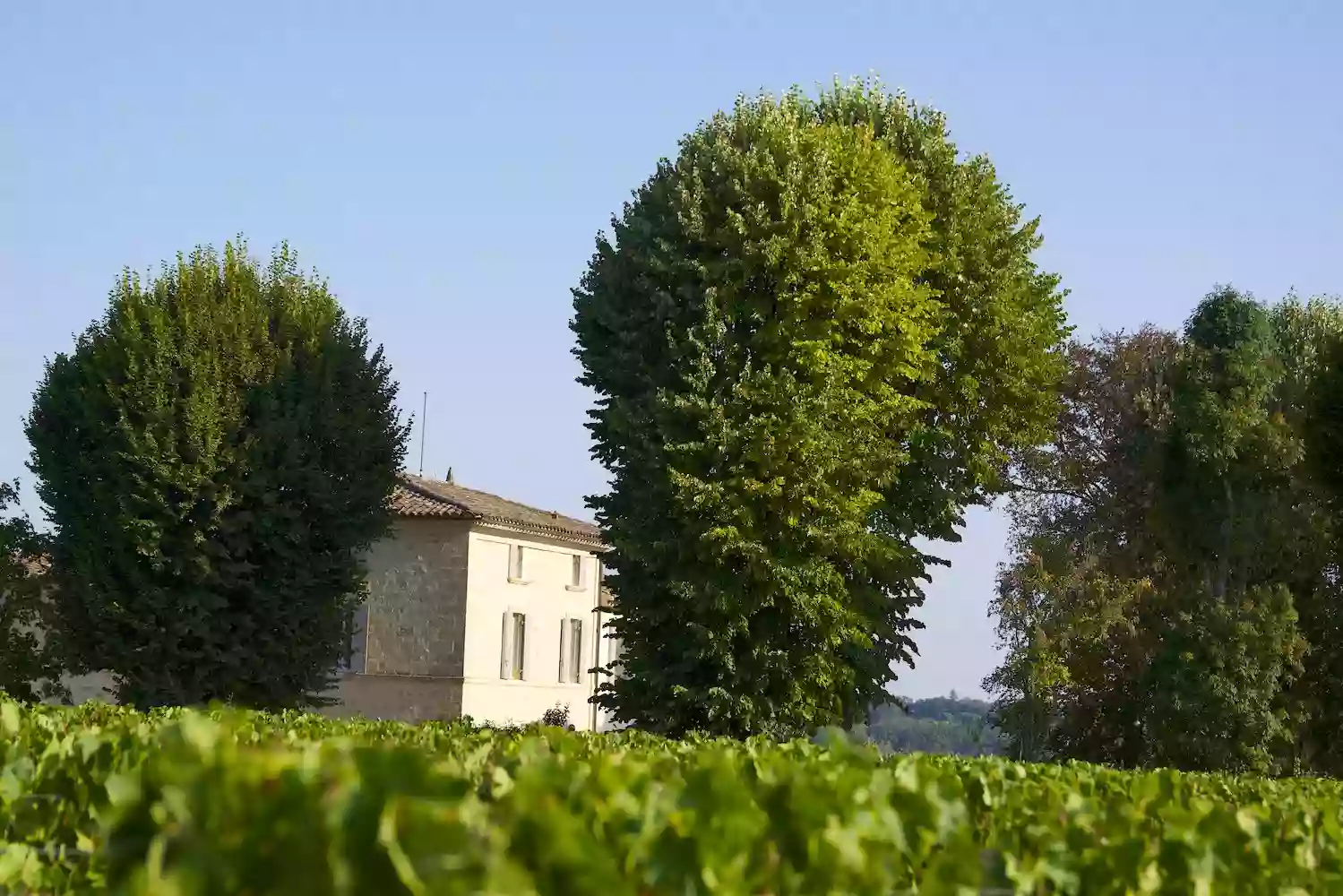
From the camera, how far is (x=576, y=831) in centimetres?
404

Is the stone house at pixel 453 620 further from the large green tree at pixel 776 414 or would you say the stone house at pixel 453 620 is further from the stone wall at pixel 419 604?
the large green tree at pixel 776 414

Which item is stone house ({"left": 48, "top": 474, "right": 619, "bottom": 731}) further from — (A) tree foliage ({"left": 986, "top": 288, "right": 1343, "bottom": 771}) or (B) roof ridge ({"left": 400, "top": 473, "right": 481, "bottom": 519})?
(A) tree foliage ({"left": 986, "top": 288, "right": 1343, "bottom": 771})

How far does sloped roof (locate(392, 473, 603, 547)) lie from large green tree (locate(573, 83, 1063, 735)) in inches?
576

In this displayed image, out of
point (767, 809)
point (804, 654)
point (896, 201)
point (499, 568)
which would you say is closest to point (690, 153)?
point (896, 201)

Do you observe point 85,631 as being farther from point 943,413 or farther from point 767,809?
point 767,809

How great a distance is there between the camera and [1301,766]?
46094mm

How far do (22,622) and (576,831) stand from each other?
46071mm

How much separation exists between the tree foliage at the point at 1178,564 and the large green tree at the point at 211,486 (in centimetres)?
1942

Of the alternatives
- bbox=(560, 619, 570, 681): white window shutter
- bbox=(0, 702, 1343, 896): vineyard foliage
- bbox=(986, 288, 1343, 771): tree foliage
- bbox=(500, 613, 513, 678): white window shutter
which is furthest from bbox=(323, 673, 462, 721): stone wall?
bbox=(0, 702, 1343, 896): vineyard foliage

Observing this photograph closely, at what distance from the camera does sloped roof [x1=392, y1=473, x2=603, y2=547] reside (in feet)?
188

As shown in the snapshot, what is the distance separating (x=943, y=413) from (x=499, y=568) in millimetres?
20510

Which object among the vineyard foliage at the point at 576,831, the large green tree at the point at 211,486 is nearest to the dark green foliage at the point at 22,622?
the large green tree at the point at 211,486

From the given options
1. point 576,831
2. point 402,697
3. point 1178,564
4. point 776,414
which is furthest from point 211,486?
point 576,831

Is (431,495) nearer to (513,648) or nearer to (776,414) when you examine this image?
(513,648)
